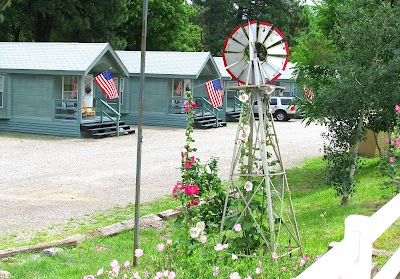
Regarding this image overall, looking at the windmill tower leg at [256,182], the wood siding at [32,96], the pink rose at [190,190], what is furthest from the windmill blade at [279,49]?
the wood siding at [32,96]

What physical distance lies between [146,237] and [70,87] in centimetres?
1890

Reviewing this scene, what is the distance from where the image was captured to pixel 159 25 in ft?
153

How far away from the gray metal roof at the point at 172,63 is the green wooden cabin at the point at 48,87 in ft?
14.2

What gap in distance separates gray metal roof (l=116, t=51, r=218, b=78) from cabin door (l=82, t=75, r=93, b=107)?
405cm

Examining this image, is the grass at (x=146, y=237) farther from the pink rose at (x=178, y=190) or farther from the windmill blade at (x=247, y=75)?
the windmill blade at (x=247, y=75)

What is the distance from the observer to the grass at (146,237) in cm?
697

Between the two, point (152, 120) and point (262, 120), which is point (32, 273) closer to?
point (262, 120)

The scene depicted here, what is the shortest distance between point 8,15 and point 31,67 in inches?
728

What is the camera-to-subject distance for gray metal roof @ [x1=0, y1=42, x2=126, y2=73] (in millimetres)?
25344

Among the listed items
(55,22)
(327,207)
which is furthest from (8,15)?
(327,207)

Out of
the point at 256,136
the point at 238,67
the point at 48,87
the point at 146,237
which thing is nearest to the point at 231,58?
the point at 238,67

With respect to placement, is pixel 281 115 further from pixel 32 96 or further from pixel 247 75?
pixel 247 75

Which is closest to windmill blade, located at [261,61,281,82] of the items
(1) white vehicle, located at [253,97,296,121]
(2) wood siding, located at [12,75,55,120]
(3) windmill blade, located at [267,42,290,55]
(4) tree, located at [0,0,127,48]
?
(3) windmill blade, located at [267,42,290,55]

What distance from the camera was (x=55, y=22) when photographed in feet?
137
